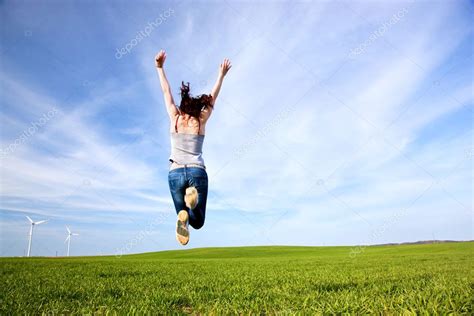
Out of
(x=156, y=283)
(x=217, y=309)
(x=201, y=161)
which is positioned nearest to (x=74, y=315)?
(x=217, y=309)

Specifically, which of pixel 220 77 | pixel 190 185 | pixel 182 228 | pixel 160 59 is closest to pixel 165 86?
pixel 160 59

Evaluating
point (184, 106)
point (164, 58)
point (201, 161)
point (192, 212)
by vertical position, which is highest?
point (164, 58)

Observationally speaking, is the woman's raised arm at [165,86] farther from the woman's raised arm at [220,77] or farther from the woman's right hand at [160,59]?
the woman's raised arm at [220,77]

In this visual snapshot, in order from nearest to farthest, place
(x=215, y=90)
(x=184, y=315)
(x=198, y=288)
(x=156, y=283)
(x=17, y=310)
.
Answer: (x=184, y=315), (x=17, y=310), (x=215, y=90), (x=198, y=288), (x=156, y=283)

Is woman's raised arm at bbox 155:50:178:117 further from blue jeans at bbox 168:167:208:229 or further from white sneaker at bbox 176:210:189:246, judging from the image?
white sneaker at bbox 176:210:189:246

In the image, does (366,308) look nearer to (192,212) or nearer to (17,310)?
(192,212)

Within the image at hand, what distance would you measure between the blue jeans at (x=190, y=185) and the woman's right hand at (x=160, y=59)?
169 centimetres

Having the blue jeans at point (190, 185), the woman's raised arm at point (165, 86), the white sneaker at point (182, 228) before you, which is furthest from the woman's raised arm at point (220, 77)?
the white sneaker at point (182, 228)

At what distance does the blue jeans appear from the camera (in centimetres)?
463

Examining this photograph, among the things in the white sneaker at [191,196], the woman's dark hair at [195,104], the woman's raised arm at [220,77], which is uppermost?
the woman's raised arm at [220,77]

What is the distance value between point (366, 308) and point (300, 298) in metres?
1.06

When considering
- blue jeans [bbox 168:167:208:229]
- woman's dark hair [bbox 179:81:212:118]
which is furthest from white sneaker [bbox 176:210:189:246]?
woman's dark hair [bbox 179:81:212:118]

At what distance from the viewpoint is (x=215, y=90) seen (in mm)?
4953

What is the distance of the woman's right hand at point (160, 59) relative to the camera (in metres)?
5.05
